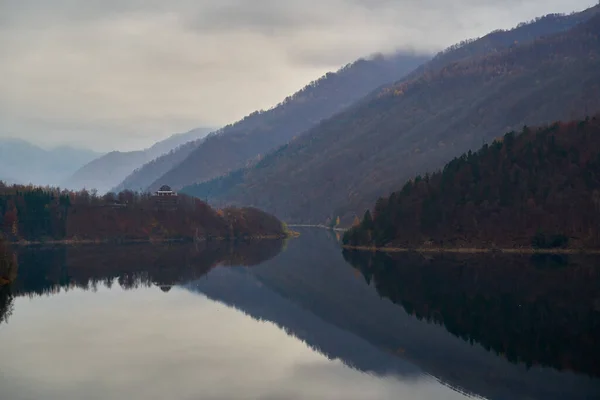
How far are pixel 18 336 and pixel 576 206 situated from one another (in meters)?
113

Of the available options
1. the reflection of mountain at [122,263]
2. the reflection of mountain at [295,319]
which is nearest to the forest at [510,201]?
the reflection of mountain at [122,263]

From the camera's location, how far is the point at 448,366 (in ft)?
189

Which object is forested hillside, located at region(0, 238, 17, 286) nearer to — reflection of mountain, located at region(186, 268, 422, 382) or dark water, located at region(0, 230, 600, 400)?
dark water, located at region(0, 230, 600, 400)

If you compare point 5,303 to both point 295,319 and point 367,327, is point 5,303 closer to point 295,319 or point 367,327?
point 295,319

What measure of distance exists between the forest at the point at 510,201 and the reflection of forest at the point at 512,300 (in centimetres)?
1593

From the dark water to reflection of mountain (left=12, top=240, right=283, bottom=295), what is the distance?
0.96 metres

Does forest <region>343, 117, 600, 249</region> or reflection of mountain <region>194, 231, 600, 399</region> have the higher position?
forest <region>343, 117, 600, 249</region>

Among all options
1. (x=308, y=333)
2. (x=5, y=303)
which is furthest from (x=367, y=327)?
(x=5, y=303)

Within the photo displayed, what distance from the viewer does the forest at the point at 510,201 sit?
152 metres

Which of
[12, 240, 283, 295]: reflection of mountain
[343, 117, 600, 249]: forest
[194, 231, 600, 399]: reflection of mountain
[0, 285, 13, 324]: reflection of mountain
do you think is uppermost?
→ [343, 117, 600, 249]: forest

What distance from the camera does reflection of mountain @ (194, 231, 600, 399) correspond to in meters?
52.0

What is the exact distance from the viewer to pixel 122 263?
471 ft

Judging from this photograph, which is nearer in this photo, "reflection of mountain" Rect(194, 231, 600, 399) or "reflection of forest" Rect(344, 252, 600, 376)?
"reflection of mountain" Rect(194, 231, 600, 399)

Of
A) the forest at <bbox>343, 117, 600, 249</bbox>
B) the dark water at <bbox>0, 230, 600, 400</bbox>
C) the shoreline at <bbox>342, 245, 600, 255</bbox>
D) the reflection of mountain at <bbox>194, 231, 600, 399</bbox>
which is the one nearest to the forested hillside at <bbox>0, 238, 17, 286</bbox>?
the dark water at <bbox>0, 230, 600, 400</bbox>
